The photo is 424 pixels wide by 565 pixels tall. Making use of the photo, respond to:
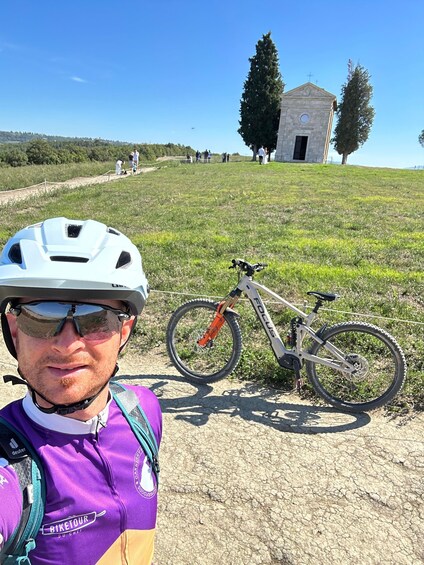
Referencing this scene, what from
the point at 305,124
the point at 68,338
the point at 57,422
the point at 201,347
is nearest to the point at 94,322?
the point at 68,338

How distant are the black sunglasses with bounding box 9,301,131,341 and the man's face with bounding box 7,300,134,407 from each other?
0.02 metres

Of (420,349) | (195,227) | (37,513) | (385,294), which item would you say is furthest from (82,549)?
(195,227)

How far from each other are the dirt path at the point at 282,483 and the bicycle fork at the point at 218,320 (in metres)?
0.56

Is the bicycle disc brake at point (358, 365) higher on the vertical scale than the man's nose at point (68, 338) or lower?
lower

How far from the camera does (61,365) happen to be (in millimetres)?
1280

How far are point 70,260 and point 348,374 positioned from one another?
10.5ft

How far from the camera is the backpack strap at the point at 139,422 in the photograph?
1.45 m

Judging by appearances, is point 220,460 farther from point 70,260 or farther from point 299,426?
point 70,260

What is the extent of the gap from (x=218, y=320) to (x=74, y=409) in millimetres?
2967

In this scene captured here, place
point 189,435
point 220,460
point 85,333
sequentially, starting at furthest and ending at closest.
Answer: point 189,435, point 220,460, point 85,333

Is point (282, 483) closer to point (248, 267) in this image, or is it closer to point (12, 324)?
point (248, 267)

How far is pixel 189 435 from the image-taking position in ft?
11.1

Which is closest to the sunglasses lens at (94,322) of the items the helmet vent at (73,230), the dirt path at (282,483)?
the helmet vent at (73,230)

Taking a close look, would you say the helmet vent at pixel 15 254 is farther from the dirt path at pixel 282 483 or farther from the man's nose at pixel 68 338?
the dirt path at pixel 282 483
